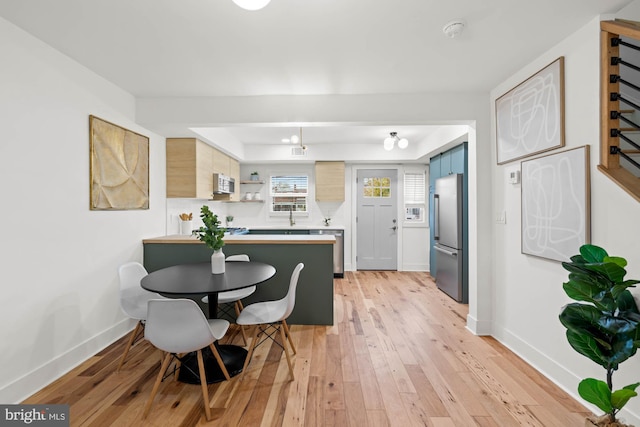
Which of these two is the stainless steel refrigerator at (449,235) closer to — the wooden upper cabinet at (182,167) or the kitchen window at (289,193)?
the kitchen window at (289,193)

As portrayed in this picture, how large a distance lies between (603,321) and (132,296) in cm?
327

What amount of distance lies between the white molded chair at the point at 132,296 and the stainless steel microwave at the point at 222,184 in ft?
6.18

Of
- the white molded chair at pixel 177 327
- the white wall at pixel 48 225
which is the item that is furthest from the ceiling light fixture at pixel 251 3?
the white wall at pixel 48 225

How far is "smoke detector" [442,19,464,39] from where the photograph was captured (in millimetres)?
1881

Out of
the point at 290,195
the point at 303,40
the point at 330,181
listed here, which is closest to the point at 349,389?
the point at 303,40

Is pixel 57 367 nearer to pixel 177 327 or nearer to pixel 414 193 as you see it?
pixel 177 327

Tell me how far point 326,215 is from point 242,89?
3.49 m

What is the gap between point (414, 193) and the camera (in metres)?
5.96

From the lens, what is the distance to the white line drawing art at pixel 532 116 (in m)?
2.13

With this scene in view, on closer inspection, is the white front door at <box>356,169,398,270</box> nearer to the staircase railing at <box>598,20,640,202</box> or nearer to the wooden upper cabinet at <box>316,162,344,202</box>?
the wooden upper cabinet at <box>316,162,344,202</box>

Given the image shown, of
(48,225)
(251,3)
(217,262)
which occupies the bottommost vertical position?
(217,262)

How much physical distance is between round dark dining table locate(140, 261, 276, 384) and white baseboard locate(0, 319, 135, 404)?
89 cm

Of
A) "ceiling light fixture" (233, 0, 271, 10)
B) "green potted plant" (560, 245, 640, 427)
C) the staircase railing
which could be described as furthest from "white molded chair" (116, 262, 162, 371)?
the staircase railing

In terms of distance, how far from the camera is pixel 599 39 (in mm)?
1835
